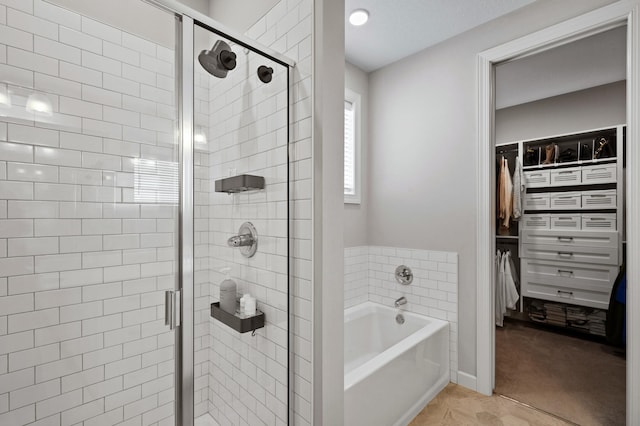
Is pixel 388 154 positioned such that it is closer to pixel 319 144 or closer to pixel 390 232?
pixel 390 232

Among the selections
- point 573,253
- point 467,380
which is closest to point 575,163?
point 573,253

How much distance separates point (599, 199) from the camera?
307 cm

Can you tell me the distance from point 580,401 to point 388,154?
2346 millimetres

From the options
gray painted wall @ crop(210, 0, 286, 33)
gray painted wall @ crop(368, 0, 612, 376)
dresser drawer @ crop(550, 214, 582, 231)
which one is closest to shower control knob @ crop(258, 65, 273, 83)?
gray painted wall @ crop(210, 0, 286, 33)

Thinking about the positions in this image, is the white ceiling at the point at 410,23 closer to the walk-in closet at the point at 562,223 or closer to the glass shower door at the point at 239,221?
the walk-in closet at the point at 562,223

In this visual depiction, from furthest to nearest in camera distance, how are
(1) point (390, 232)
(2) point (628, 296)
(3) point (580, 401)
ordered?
(1) point (390, 232), (3) point (580, 401), (2) point (628, 296)

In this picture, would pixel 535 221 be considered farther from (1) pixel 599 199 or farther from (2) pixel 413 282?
(2) pixel 413 282

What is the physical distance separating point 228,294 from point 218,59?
3.12 feet

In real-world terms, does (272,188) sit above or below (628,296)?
above

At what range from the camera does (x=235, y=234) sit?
4.14 ft

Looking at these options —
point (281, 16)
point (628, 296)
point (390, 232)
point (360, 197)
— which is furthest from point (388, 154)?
point (628, 296)

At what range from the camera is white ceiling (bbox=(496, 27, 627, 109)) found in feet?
7.98

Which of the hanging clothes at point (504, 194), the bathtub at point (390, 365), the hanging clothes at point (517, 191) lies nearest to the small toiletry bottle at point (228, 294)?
the bathtub at point (390, 365)

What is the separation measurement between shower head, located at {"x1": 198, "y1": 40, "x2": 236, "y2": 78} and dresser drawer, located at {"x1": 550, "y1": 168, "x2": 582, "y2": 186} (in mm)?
3679
